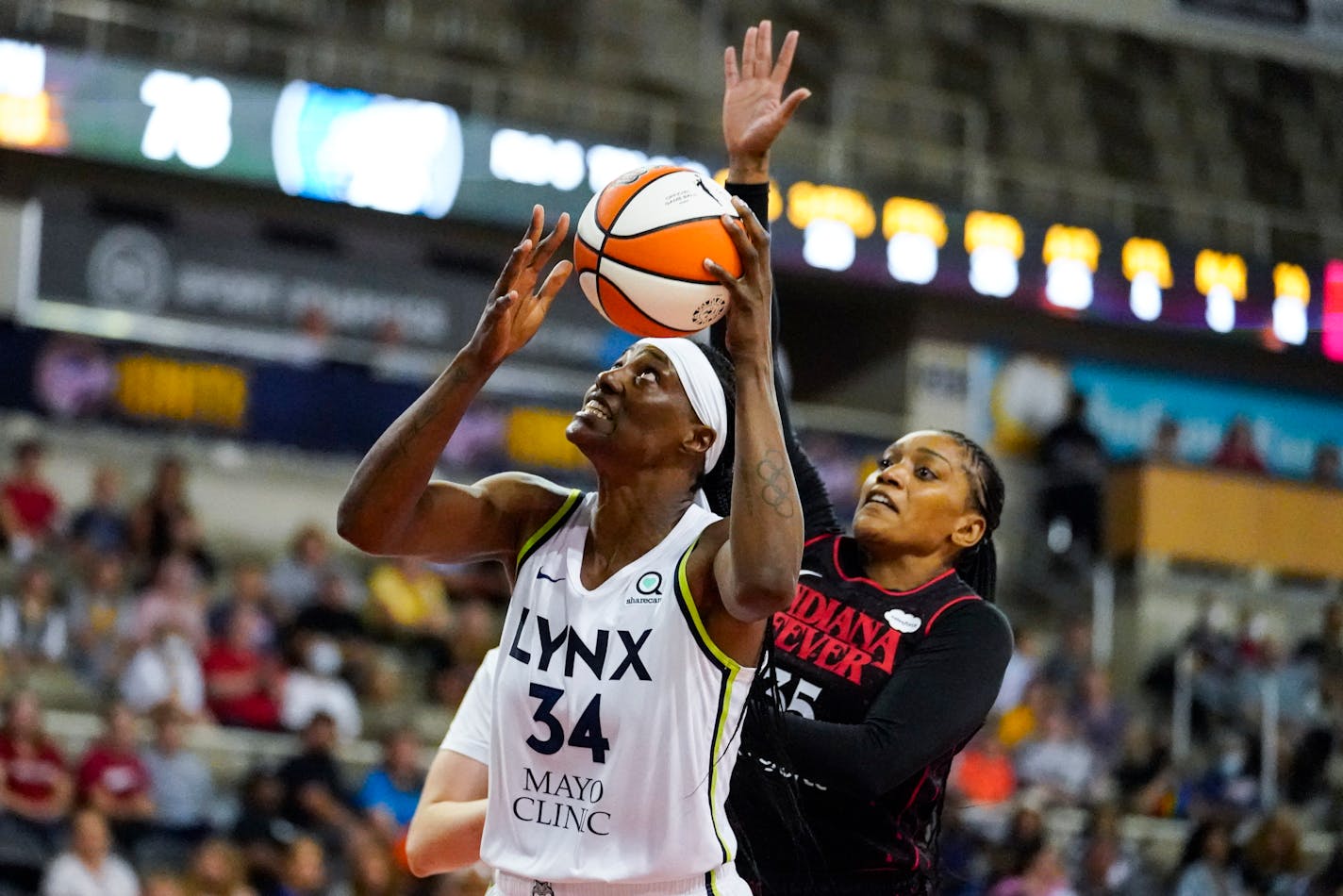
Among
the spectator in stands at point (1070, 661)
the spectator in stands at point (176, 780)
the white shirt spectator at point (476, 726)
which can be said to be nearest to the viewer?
the white shirt spectator at point (476, 726)

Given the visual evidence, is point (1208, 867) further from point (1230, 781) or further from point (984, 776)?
point (1230, 781)

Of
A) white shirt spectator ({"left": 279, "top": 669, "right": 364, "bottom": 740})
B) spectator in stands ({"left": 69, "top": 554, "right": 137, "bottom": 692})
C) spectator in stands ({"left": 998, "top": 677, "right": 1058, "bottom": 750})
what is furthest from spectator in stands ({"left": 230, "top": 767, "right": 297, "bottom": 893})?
spectator in stands ({"left": 998, "top": 677, "right": 1058, "bottom": 750})

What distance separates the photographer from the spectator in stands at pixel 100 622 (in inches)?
412

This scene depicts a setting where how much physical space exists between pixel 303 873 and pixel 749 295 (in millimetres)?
6625

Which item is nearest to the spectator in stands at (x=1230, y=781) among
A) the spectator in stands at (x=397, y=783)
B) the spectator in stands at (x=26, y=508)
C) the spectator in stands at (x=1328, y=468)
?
the spectator in stands at (x=1328, y=468)

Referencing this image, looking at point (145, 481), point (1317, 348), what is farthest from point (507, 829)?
point (1317, 348)

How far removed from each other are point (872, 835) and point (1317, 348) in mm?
14048

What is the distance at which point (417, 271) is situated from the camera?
49.6ft

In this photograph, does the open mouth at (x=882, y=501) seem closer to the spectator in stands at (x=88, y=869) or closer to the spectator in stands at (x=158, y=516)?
the spectator in stands at (x=88, y=869)

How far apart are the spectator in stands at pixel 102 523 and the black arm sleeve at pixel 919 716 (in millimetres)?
8452

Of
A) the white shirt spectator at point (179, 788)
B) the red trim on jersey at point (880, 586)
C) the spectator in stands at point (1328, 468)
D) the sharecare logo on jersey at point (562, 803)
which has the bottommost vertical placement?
the white shirt spectator at point (179, 788)

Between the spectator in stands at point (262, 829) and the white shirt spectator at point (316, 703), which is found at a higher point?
the white shirt spectator at point (316, 703)

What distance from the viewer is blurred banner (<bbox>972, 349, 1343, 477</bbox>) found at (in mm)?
17422

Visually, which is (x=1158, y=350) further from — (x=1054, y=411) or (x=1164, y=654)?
(x=1164, y=654)
